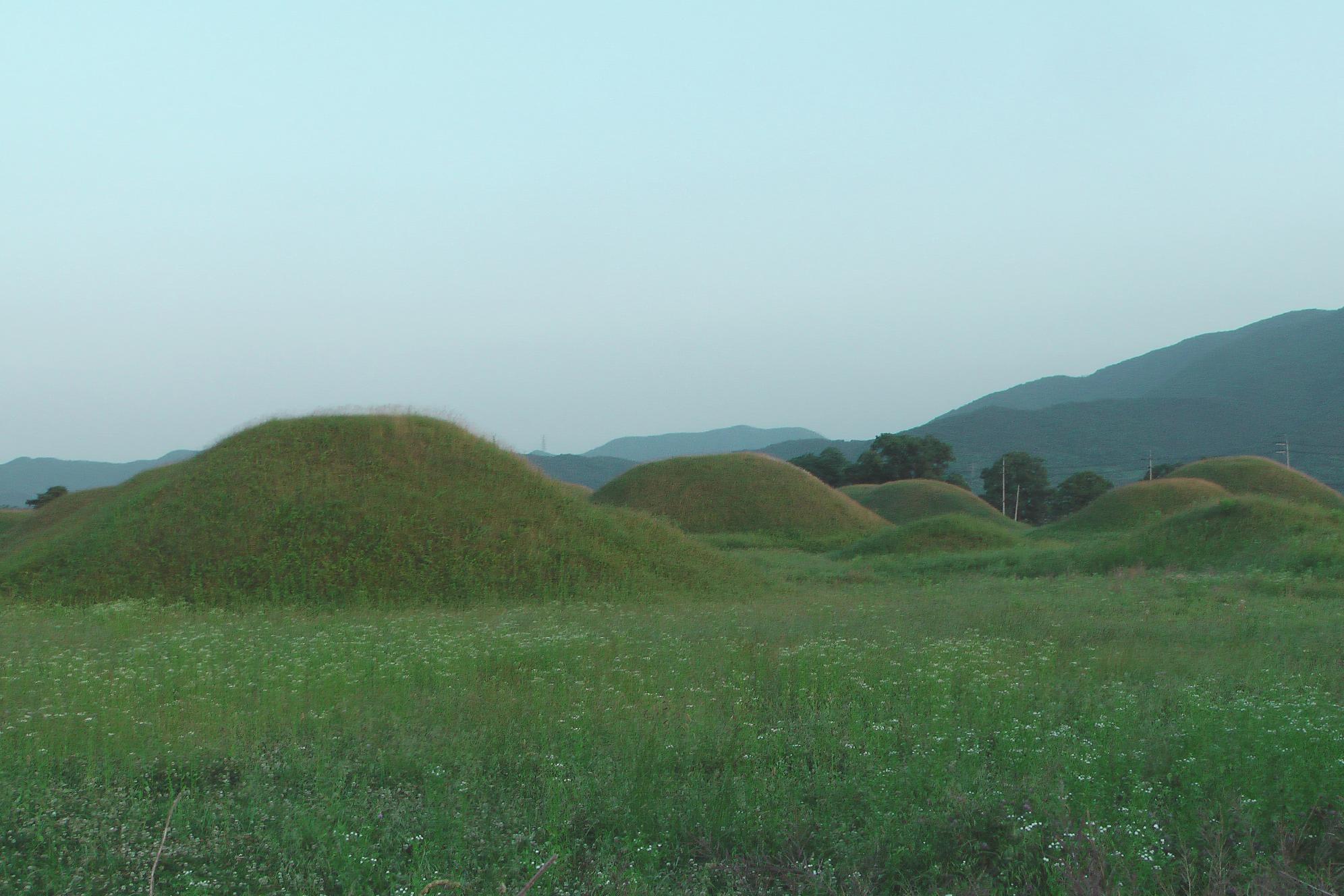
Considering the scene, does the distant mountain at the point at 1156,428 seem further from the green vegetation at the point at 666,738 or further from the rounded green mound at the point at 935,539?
the green vegetation at the point at 666,738

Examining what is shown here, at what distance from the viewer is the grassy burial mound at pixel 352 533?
688 inches

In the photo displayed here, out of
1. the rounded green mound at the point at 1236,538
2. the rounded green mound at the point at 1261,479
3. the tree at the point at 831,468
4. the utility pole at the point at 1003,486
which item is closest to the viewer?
the rounded green mound at the point at 1236,538

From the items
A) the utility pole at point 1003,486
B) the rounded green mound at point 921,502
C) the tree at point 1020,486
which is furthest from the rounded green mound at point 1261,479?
the tree at point 1020,486

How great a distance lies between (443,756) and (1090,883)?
3.85 m

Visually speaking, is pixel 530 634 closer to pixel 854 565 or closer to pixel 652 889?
pixel 652 889

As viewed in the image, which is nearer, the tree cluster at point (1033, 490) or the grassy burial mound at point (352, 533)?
the grassy burial mound at point (352, 533)

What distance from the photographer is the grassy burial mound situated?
17484 mm

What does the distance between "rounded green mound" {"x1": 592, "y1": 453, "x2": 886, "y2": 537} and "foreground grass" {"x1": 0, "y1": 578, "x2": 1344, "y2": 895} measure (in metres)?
33.7

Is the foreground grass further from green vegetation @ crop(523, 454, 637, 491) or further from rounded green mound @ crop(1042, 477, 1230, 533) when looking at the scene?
green vegetation @ crop(523, 454, 637, 491)

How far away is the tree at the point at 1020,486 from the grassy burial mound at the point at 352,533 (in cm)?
5624

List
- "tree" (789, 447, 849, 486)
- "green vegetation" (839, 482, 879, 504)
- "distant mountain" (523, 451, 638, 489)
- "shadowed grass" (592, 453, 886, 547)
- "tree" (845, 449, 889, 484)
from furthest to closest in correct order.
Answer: "distant mountain" (523, 451, 638, 489) → "tree" (789, 447, 849, 486) → "tree" (845, 449, 889, 484) → "green vegetation" (839, 482, 879, 504) → "shadowed grass" (592, 453, 886, 547)

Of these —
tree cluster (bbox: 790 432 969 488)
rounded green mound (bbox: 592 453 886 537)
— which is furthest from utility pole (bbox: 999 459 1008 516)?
rounded green mound (bbox: 592 453 886 537)

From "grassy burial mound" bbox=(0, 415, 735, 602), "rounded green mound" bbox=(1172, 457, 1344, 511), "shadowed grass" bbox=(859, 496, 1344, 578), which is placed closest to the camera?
"grassy burial mound" bbox=(0, 415, 735, 602)

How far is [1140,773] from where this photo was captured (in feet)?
17.9
